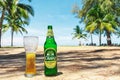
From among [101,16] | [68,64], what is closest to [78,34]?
[101,16]

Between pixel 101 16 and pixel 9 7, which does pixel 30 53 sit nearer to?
pixel 9 7

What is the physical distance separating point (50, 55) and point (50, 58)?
0.06m

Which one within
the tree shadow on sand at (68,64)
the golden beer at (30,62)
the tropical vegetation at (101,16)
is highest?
the tropical vegetation at (101,16)

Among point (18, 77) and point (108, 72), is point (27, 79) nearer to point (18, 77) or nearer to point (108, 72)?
point (18, 77)

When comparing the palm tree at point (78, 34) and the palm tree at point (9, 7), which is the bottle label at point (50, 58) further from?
the palm tree at point (78, 34)

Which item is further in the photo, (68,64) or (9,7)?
(9,7)

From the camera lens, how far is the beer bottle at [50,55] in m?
6.05

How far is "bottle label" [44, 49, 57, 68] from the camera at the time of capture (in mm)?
6039

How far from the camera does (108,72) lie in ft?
21.7

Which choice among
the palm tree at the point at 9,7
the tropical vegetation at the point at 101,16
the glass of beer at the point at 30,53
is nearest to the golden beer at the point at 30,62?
the glass of beer at the point at 30,53

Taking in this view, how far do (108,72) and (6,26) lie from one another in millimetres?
45823

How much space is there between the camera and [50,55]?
606cm

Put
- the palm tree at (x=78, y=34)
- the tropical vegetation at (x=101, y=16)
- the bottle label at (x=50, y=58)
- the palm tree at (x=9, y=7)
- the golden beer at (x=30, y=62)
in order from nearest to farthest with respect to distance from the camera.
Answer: the bottle label at (x=50, y=58), the golden beer at (x=30, y=62), the palm tree at (x=9, y=7), the tropical vegetation at (x=101, y=16), the palm tree at (x=78, y=34)

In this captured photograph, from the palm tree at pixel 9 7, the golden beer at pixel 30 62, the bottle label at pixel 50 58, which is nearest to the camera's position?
the bottle label at pixel 50 58
